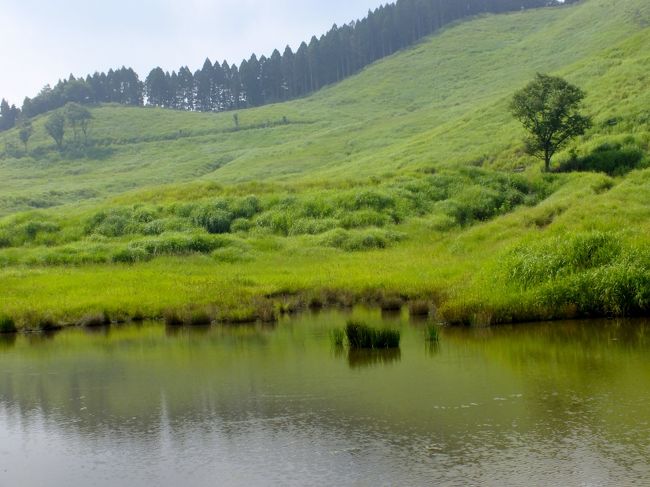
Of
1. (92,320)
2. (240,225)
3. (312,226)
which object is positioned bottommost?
(92,320)

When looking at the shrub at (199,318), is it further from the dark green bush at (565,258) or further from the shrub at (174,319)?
the dark green bush at (565,258)

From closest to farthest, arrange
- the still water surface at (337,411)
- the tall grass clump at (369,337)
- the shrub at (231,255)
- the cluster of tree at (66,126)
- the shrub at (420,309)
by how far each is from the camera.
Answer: the still water surface at (337,411)
the tall grass clump at (369,337)
the shrub at (420,309)
the shrub at (231,255)
the cluster of tree at (66,126)

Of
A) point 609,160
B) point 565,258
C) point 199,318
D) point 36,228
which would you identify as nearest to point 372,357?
point 565,258

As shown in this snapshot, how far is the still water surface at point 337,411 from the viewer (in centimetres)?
1343

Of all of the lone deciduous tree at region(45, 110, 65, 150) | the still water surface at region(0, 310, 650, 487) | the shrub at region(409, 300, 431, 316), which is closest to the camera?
the still water surface at region(0, 310, 650, 487)

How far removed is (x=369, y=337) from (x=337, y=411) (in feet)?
23.3

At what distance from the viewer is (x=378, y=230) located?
51.5 meters

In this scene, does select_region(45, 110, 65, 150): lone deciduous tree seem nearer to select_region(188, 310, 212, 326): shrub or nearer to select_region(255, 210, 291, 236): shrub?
select_region(255, 210, 291, 236): shrub

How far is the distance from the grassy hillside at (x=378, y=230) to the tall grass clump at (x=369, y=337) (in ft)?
14.1

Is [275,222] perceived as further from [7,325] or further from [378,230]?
[7,325]

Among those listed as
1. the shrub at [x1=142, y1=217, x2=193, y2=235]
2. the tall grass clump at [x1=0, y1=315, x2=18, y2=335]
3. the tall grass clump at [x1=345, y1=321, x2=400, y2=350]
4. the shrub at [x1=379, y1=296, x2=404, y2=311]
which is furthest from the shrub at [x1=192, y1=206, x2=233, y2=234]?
the tall grass clump at [x1=345, y1=321, x2=400, y2=350]

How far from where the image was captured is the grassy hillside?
28.7 m

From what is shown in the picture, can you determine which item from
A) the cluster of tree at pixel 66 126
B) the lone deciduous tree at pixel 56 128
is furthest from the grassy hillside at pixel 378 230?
the cluster of tree at pixel 66 126

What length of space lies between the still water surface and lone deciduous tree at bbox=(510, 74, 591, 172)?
42.5 metres
